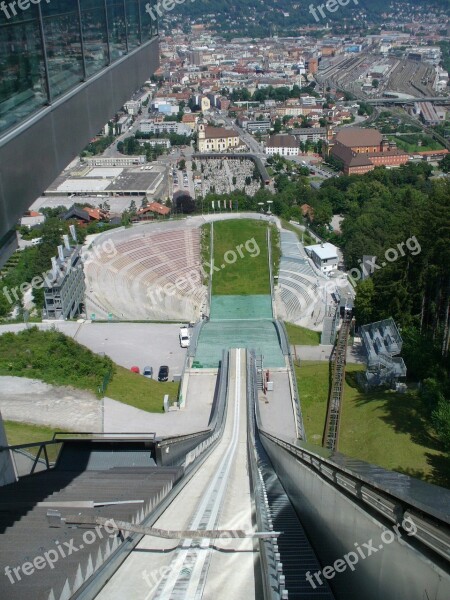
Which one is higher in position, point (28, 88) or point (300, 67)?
point (300, 67)

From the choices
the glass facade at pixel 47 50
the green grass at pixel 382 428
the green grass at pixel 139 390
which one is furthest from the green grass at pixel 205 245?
the glass facade at pixel 47 50

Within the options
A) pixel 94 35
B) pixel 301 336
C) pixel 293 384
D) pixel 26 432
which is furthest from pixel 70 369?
pixel 301 336

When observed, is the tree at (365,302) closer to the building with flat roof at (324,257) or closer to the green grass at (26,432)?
the building with flat roof at (324,257)

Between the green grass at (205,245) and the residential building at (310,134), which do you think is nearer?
the green grass at (205,245)

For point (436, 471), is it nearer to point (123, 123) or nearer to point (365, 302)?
point (365, 302)

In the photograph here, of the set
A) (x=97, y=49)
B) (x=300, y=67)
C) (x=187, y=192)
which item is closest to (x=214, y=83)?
(x=300, y=67)

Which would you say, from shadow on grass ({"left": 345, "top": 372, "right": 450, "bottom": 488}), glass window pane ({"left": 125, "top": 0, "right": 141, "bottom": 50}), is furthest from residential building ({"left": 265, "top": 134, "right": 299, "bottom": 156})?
glass window pane ({"left": 125, "top": 0, "right": 141, "bottom": 50})

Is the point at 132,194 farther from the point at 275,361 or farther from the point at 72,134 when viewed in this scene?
the point at 72,134
